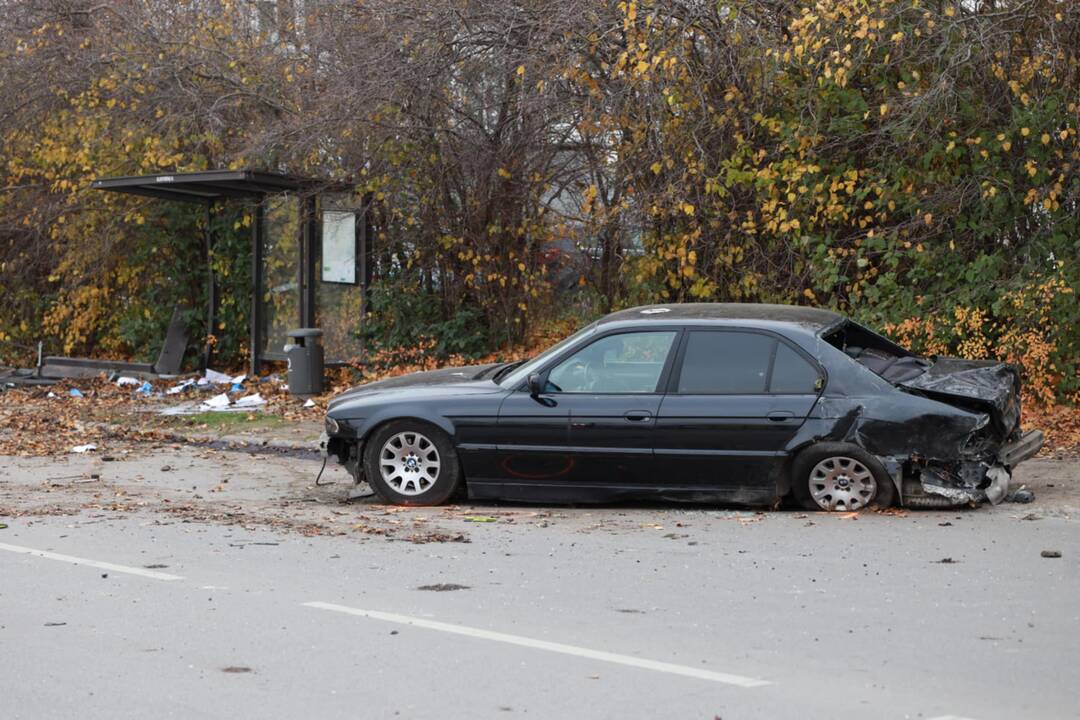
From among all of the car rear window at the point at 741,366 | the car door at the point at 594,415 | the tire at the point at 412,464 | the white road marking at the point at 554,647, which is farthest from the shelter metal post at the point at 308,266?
the white road marking at the point at 554,647

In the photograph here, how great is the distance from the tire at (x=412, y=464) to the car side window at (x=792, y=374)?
2400 millimetres

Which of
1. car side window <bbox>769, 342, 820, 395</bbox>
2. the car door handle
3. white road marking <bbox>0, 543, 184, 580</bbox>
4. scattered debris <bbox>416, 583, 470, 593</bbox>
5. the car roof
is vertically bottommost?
white road marking <bbox>0, 543, 184, 580</bbox>

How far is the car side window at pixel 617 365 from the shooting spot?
10594 millimetres

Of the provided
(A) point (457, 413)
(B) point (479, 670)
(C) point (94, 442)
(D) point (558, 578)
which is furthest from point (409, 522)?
(C) point (94, 442)

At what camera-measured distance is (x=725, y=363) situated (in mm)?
10492

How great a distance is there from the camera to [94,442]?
15.4 metres

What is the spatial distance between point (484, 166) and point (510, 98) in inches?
43.2

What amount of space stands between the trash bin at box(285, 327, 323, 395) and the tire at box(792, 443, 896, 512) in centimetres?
991

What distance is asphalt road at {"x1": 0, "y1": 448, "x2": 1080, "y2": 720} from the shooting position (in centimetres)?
593

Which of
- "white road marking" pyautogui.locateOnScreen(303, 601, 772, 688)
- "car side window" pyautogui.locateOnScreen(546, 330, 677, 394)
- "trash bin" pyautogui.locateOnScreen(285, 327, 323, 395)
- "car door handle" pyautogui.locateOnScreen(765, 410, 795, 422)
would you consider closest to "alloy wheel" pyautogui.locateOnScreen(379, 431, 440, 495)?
"car side window" pyautogui.locateOnScreen(546, 330, 677, 394)

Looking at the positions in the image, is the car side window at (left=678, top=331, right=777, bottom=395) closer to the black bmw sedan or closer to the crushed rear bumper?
the black bmw sedan

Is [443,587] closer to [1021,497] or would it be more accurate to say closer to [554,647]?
[554,647]

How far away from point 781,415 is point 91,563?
15.1 feet

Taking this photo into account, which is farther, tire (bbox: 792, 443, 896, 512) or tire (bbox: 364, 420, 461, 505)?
tire (bbox: 364, 420, 461, 505)
